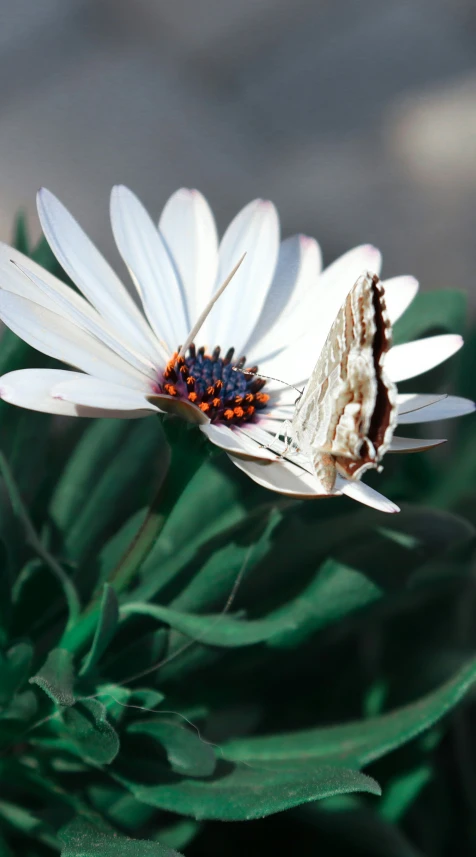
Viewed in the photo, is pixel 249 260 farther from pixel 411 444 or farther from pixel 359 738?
pixel 359 738

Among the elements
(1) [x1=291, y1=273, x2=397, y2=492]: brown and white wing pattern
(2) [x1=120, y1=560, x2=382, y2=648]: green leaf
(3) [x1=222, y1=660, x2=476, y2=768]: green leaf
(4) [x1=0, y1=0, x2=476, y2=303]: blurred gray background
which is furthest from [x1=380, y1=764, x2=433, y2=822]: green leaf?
(4) [x1=0, y1=0, x2=476, y2=303]: blurred gray background

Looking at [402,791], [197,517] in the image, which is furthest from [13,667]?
[402,791]

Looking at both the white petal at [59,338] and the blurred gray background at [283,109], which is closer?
the white petal at [59,338]

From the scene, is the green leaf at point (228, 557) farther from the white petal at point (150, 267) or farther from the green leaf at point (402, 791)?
the green leaf at point (402, 791)

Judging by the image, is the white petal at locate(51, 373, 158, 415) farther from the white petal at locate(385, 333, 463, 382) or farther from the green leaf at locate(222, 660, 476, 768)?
the green leaf at locate(222, 660, 476, 768)

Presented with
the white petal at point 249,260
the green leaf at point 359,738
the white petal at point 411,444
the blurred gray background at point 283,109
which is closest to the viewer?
the white petal at point 411,444

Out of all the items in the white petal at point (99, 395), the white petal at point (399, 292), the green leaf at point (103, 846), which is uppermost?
the white petal at point (399, 292)

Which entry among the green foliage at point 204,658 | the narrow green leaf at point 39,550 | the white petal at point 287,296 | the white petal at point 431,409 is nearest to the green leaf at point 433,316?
the green foliage at point 204,658
